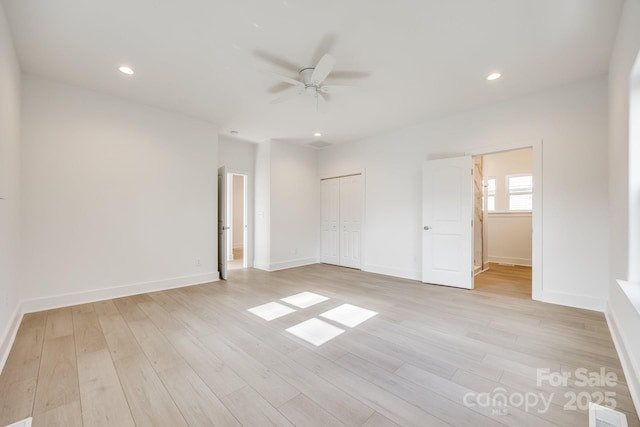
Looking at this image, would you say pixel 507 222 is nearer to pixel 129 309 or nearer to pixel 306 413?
pixel 306 413

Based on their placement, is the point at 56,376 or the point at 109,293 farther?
the point at 109,293

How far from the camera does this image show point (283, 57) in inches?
105

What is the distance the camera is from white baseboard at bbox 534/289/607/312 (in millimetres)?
3014

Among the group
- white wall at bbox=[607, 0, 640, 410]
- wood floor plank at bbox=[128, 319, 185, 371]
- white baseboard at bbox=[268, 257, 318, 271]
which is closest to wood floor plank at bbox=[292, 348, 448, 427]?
wood floor plank at bbox=[128, 319, 185, 371]

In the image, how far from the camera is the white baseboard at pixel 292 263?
543 centimetres

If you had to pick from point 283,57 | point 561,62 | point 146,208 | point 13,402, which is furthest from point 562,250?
point 146,208

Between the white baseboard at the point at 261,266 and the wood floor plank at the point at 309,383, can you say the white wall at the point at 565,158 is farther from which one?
the white baseboard at the point at 261,266

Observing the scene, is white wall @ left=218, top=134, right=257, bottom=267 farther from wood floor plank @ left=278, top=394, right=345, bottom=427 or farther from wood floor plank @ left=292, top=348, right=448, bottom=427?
wood floor plank @ left=278, top=394, right=345, bottom=427

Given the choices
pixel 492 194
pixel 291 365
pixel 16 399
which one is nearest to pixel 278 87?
pixel 291 365

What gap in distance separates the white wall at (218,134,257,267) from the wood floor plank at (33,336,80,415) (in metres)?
3.56

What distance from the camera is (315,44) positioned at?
246 cm

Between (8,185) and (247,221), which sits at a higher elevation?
(8,185)

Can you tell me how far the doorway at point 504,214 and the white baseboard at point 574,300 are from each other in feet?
5.72

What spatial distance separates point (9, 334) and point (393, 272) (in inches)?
193
